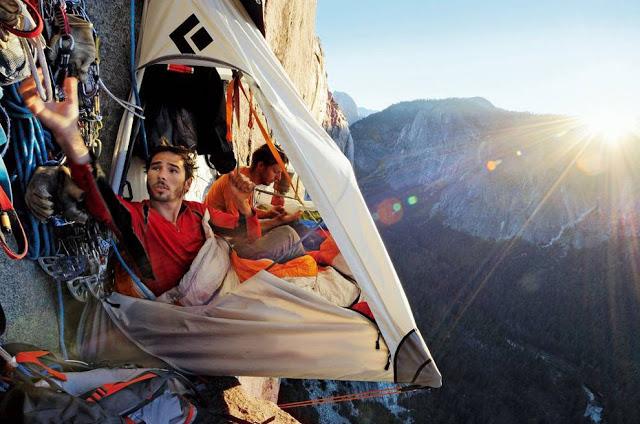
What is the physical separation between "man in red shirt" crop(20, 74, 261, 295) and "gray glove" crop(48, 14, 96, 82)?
0.26ft

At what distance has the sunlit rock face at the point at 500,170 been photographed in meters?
56.4

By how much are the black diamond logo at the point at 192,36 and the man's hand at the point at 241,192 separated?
1245mm

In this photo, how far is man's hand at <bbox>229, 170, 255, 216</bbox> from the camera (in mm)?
4172

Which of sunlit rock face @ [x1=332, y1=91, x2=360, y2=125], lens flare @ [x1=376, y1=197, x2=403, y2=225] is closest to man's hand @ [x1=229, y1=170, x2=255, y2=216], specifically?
lens flare @ [x1=376, y1=197, x2=403, y2=225]

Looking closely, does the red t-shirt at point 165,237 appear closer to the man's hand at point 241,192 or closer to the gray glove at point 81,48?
the man's hand at point 241,192

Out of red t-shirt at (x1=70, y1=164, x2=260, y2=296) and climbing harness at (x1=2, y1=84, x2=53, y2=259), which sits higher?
climbing harness at (x1=2, y1=84, x2=53, y2=259)

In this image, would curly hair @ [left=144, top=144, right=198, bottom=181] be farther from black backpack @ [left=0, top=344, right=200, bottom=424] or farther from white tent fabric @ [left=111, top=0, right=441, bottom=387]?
black backpack @ [left=0, top=344, right=200, bottom=424]

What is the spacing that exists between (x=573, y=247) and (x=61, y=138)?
200 ft

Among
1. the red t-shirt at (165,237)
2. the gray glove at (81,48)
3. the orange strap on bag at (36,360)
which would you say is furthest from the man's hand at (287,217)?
the orange strap on bag at (36,360)

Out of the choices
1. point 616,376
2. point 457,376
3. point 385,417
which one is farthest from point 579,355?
point 385,417

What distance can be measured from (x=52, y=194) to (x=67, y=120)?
45 centimetres

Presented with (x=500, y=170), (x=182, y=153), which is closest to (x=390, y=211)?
(x=500, y=170)

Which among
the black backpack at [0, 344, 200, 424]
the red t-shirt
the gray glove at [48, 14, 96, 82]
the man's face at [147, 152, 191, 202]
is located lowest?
the black backpack at [0, 344, 200, 424]

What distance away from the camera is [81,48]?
2.56 m
